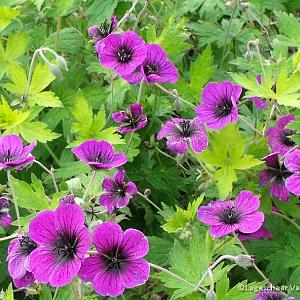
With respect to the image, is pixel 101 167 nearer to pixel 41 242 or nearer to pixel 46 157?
pixel 41 242

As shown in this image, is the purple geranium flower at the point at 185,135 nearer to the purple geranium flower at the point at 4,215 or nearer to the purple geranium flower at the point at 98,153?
the purple geranium flower at the point at 98,153

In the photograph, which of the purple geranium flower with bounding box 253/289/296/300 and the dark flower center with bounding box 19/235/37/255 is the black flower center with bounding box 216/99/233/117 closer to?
the purple geranium flower with bounding box 253/289/296/300

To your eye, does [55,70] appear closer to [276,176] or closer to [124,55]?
[124,55]

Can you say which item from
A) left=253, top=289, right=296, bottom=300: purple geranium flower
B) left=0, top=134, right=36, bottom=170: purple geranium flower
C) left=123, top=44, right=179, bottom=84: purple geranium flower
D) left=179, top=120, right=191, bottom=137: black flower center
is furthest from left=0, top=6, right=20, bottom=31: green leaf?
left=253, top=289, right=296, bottom=300: purple geranium flower

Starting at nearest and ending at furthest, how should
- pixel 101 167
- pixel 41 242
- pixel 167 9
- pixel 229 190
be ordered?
1. pixel 41 242
2. pixel 101 167
3. pixel 229 190
4. pixel 167 9

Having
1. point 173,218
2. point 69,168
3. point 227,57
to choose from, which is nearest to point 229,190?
point 173,218

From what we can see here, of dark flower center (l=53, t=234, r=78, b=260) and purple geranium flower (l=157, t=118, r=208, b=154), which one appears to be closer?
dark flower center (l=53, t=234, r=78, b=260)
